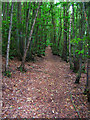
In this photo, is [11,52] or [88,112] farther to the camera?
[11,52]

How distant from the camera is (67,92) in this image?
5910 mm

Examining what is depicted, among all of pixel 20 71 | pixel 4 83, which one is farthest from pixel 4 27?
pixel 4 83

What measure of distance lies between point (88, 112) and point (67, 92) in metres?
1.66

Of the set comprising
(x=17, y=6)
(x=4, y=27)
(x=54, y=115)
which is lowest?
(x=54, y=115)

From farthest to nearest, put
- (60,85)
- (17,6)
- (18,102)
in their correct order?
1. (17,6)
2. (60,85)
3. (18,102)

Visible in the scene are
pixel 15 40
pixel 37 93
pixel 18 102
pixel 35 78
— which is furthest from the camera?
pixel 15 40

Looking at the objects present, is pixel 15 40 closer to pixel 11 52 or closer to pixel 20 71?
pixel 11 52

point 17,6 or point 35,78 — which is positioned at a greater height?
point 17,6

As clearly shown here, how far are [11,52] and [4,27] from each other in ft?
7.48

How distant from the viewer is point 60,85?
6.76 m

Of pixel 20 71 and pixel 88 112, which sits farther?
pixel 20 71

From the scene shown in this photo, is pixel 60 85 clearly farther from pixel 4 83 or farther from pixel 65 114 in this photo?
pixel 4 83

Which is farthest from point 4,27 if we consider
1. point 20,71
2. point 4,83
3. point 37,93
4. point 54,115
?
point 54,115

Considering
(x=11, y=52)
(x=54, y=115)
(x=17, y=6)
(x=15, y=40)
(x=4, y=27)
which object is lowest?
(x=54, y=115)
